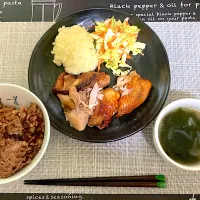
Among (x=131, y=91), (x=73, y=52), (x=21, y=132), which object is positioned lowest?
(x=21, y=132)

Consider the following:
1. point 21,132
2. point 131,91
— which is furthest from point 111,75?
point 21,132

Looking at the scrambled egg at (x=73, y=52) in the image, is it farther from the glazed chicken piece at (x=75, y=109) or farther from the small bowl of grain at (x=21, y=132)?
the small bowl of grain at (x=21, y=132)

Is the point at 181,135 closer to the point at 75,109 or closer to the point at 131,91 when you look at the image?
the point at 131,91

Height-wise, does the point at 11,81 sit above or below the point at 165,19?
below

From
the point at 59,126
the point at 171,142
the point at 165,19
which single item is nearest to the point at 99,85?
the point at 59,126

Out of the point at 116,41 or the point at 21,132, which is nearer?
the point at 21,132

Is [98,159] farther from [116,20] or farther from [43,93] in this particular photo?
[116,20]
